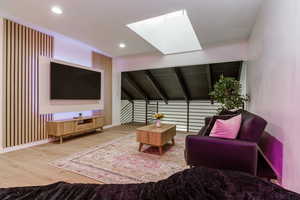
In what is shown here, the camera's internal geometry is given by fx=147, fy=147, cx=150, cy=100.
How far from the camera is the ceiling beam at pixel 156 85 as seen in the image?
536 centimetres

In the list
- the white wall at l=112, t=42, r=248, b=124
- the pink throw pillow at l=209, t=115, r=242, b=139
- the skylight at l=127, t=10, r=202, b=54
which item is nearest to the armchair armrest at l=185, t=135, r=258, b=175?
the pink throw pillow at l=209, t=115, r=242, b=139

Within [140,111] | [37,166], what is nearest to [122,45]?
[37,166]

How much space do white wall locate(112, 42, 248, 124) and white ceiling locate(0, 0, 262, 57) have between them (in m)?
0.41

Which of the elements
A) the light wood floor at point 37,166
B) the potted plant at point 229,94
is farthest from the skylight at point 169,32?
the light wood floor at point 37,166

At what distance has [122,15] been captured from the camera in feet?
8.73

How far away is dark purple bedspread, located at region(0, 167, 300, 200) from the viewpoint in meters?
0.69

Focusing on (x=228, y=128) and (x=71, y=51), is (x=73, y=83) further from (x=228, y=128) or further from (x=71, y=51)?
(x=228, y=128)

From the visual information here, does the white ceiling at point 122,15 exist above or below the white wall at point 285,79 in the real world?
above

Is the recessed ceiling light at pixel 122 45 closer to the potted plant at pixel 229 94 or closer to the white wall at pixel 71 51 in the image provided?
the white wall at pixel 71 51

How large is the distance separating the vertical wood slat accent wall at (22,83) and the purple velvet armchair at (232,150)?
3541mm

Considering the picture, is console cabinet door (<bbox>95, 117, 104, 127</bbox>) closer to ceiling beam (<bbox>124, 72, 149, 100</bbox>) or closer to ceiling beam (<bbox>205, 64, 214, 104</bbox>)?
ceiling beam (<bbox>124, 72, 149, 100</bbox>)

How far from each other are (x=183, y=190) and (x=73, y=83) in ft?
13.3

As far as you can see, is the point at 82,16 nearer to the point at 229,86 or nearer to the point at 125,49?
the point at 125,49

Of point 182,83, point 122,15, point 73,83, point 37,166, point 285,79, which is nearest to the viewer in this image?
point 285,79
